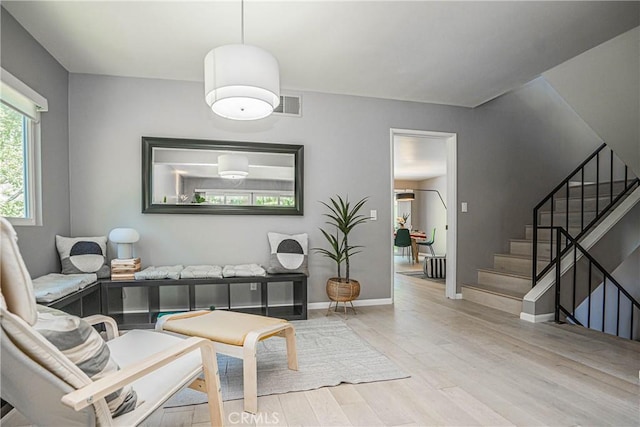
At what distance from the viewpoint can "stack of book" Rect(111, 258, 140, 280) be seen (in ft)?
10.3

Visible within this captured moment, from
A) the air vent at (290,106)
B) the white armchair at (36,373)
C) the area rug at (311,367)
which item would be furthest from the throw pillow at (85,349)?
the air vent at (290,106)

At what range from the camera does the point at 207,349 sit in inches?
60.1

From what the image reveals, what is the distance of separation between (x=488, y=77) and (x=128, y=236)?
3.89 meters

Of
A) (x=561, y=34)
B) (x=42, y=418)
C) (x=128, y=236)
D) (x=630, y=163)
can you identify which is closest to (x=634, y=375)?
(x=630, y=163)

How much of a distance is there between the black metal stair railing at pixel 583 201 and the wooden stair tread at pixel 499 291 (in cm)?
24

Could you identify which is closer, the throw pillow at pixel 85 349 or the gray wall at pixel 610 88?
the throw pillow at pixel 85 349

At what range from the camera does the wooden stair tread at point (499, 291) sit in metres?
3.73

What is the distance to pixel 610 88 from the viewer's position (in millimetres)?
2893

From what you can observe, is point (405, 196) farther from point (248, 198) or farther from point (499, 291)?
point (248, 198)

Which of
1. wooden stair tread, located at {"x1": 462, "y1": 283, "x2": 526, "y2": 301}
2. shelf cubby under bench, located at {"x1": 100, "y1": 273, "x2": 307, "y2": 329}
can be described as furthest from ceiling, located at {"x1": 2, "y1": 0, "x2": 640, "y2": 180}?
wooden stair tread, located at {"x1": 462, "y1": 283, "x2": 526, "y2": 301}

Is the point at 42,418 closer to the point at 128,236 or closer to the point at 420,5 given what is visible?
the point at 128,236

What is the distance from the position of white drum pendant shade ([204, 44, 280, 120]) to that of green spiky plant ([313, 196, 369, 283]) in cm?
176

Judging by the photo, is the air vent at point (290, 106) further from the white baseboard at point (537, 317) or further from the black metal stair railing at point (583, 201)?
the white baseboard at point (537, 317)

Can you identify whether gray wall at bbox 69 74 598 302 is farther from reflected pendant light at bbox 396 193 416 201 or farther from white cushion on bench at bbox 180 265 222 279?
reflected pendant light at bbox 396 193 416 201
